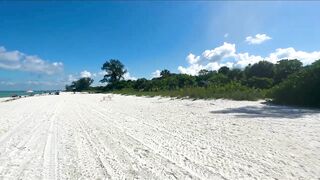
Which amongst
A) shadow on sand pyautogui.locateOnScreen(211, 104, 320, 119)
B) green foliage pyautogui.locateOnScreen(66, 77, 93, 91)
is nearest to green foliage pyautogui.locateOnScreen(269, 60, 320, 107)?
shadow on sand pyautogui.locateOnScreen(211, 104, 320, 119)

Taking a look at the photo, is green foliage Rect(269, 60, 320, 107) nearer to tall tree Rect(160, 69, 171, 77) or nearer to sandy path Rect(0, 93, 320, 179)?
sandy path Rect(0, 93, 320, 179)

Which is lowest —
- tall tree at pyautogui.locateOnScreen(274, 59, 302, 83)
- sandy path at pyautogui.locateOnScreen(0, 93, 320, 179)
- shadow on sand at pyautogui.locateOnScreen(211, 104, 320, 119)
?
sandy path at pyautogui.locateOnScreen(0, 93, 320, 179)

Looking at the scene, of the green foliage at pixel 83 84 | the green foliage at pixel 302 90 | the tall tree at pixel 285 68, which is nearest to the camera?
the green foliage at pixel 302 90

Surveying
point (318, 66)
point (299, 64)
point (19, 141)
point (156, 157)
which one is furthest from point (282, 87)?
point (299, 64)

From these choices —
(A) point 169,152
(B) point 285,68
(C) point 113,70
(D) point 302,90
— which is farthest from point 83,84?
(A) point 169,152

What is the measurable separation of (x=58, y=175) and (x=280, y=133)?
6.03 m

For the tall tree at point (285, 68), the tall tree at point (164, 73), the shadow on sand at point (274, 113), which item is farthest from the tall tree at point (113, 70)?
the shadow on sand at point (274, 113)

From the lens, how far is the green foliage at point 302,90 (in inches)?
598

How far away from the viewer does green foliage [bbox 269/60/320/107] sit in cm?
1518

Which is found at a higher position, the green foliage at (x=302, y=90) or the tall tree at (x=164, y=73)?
the tall tree at (x=164, y=73)

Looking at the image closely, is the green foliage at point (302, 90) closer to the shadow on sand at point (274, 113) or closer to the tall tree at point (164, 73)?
the shadow on sand at point (274, 113)

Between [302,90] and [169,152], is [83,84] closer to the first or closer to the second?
[302,90]

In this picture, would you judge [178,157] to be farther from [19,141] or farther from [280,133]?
[19,141]

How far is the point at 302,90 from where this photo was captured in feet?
52.3
